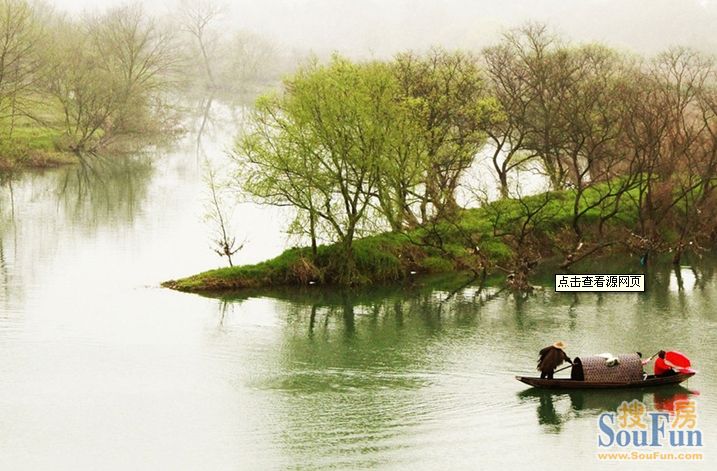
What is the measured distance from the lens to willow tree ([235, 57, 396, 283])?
5003cm

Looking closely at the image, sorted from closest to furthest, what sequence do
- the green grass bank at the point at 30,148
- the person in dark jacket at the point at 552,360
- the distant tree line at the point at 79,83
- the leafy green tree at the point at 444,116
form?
1. the person in dark jacket at the point at 552,360
2. the leafy green tree at the point at 444,116
3. the green grass bank at the point at 30,148
4. the distant tree line at the point at 79,83

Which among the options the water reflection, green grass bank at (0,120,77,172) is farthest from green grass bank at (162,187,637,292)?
green grass bank at (0,120,77,172)

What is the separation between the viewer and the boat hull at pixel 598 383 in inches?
1339

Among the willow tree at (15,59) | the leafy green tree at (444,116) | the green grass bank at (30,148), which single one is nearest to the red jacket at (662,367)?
the leafy green tree at (444,116)

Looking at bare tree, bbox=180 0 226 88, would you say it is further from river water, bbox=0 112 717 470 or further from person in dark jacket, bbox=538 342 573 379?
person in dark jacket, bbox=538 342 573 379

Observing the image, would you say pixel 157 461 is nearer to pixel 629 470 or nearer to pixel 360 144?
pixel 629 470

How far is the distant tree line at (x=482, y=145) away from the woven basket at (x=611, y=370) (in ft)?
54.5

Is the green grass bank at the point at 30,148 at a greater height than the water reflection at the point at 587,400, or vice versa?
the green grass bank at the point at 30,148

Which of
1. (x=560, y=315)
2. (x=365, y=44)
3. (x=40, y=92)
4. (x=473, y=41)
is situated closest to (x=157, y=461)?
(x=560, y=315)

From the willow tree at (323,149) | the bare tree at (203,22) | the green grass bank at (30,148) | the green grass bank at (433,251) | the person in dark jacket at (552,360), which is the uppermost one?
the bare tree at (203,22)

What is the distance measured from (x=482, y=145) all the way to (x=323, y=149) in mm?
16733

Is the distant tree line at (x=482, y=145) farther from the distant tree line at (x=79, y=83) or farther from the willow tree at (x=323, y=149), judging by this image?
the distant tree line at (x=79, y=83)

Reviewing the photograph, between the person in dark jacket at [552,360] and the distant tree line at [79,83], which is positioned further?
the distant tree line at [79,83]

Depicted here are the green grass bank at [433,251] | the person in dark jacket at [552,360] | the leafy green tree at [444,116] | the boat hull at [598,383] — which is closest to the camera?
the boat hull at [598,383]
